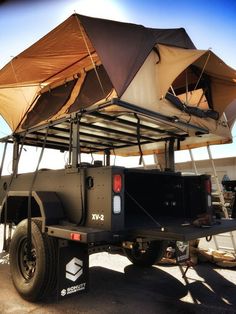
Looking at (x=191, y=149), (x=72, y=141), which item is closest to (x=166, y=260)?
(x=191, y=149)

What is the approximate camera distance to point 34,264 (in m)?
4.28

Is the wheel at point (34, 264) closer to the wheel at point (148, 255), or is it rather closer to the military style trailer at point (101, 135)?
the military style trailer at point (101, 135)

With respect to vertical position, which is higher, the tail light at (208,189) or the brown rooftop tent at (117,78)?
the brown rooftop tent at (117,78)

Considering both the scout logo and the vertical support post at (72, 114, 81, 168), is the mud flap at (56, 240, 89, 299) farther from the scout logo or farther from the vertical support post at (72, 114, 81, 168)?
the vertical support post at (72, 114, 81, 168)

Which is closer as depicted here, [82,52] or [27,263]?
[27,263]

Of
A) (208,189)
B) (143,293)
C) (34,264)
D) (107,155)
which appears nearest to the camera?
(34,264)

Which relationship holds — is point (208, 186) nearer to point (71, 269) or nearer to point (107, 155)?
point (71, 269)

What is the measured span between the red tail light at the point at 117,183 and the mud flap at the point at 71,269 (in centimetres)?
80

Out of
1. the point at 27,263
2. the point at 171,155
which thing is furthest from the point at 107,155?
the point at 27,263

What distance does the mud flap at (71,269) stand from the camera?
368 cm

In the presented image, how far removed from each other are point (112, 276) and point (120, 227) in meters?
2.28

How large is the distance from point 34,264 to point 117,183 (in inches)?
63.6

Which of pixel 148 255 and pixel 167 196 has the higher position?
pixel 167 196

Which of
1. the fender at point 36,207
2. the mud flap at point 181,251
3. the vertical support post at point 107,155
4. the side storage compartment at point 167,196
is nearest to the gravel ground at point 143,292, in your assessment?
the mud flap at point 181,251
